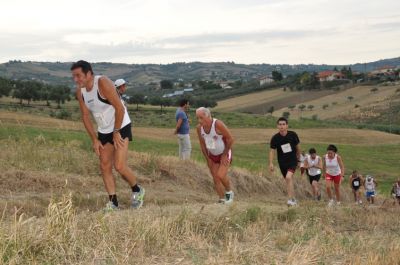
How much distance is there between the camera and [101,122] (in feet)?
23.3

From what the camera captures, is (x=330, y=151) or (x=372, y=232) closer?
(x=372, y=232)

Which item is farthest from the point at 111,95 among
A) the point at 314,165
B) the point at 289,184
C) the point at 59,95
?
the point at 59,95

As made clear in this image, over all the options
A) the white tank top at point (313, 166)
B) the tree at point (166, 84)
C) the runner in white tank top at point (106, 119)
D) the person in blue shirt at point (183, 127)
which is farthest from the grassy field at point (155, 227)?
the tree at point (166, 84)

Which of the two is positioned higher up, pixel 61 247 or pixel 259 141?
pixel 61 247

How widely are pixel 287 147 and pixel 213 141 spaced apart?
2.42m

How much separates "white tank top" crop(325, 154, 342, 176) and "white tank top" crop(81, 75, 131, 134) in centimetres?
710

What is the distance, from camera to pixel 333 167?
508 inches

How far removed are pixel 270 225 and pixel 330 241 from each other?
1.06 m

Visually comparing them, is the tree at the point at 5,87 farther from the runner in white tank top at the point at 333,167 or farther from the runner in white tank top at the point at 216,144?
the runner in white tank top at the point at 216,144

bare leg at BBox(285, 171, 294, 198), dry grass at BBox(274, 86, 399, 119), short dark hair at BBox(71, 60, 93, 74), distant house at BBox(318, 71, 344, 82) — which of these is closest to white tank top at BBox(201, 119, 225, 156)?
bare leg at BBox(285, 171, 294, 198)

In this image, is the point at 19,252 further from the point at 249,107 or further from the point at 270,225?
the point at 249,107

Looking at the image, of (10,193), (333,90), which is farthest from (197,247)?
(333,90)

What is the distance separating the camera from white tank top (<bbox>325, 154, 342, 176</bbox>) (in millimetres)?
12852

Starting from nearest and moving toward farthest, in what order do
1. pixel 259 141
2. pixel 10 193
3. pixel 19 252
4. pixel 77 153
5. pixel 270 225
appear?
pixel 19 252, pixel 270 225, pixel 10 193, pixel 77 153, pixel 259 141
